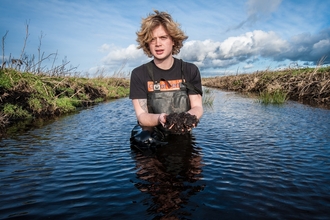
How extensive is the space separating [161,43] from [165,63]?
405mm

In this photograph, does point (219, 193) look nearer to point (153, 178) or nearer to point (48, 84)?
point (153, 178)

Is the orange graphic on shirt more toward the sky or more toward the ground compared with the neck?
more toward the ground

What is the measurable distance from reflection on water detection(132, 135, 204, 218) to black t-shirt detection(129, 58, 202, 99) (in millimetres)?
1113

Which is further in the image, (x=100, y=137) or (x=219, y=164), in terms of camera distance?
(x=100, y=137)

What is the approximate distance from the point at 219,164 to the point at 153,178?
3.36 feet

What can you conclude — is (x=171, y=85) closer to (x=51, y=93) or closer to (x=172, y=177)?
(x=172, y=177)

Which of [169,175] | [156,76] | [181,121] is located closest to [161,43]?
[156,76]

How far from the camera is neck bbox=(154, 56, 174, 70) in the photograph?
4.53 meters

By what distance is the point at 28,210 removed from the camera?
2.25 metres

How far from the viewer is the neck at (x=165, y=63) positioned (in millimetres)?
4527

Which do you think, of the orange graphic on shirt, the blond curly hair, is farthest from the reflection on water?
the blond curly hair

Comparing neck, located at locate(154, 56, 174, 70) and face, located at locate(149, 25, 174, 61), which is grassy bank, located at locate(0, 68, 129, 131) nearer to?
neck, located at locate(154, 56, 174, 70)

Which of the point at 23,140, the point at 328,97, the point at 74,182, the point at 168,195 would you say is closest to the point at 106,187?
the point at 74,182

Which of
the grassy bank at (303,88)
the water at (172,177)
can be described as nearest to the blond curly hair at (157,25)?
the water at (172,177)
